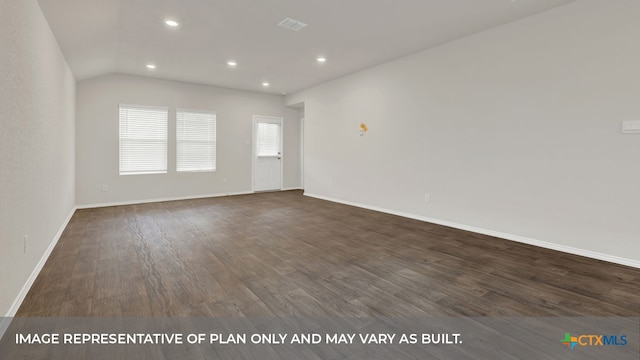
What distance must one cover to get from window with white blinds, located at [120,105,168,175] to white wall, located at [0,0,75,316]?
8.27 feet

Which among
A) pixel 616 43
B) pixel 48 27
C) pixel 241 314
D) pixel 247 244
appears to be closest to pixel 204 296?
pixel 241 314

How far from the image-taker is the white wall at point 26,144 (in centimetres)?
194

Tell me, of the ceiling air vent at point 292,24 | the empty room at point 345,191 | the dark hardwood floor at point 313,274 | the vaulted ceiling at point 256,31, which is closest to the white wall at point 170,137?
the empty room at point 345,191

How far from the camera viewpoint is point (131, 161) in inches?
254

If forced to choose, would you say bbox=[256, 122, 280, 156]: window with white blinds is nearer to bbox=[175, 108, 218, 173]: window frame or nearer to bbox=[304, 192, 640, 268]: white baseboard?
bbox=[175, 108, 218, 173]: window frame

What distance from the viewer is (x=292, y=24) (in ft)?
12.6

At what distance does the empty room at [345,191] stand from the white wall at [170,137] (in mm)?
50

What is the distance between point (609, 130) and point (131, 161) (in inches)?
310

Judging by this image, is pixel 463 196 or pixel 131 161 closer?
pixel 463 196

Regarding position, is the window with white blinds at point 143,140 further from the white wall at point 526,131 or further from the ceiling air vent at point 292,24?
the white wall at point 526,131

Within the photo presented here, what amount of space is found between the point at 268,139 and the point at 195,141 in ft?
6.56

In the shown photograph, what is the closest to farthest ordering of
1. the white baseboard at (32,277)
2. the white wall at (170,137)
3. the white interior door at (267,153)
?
the white baseboard at (32,277) < the white wall at (170,137) < the white interior door at (267,153)

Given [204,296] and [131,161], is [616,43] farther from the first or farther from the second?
[131,161]

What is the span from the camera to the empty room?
6.28 ft
